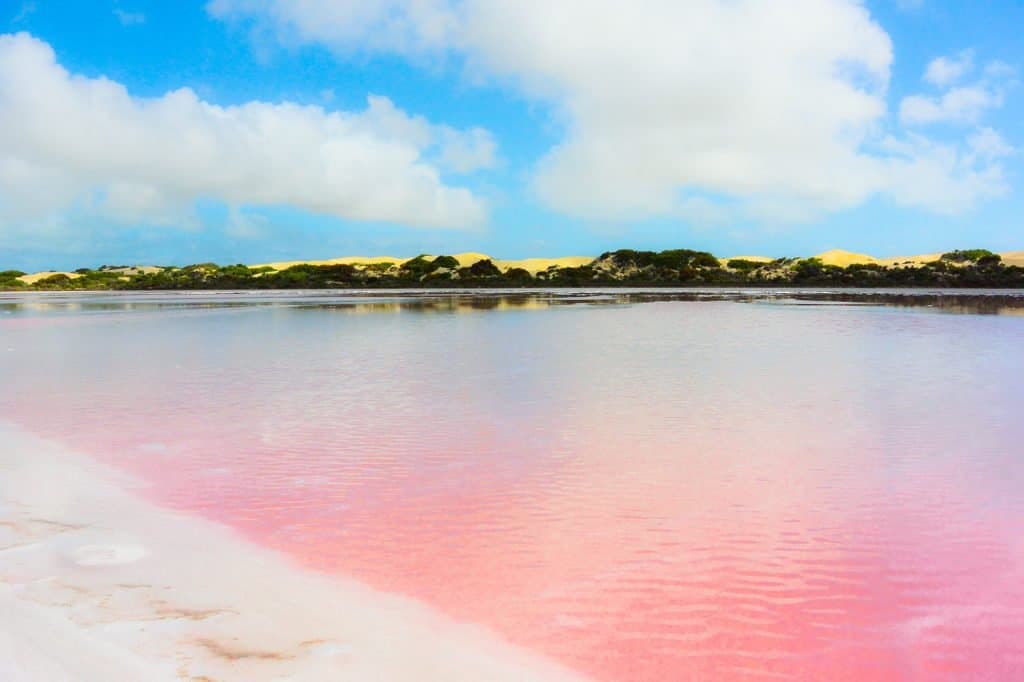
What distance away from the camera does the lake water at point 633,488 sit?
2855 millimetres

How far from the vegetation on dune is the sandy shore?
58126 mm

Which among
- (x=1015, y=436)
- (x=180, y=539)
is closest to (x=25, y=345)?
(x=180, y=539)

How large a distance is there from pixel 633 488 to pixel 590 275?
62574 millimetres

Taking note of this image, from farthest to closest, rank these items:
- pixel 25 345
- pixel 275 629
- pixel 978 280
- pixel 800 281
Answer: pixel 800 281, pixel 978 280, pixel 25 345, pixel 275 629

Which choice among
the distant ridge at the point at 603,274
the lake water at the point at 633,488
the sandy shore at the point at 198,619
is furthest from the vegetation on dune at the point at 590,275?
the sandy shore at the point at 198,619

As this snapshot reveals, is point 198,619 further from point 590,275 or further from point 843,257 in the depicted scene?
point 843,257

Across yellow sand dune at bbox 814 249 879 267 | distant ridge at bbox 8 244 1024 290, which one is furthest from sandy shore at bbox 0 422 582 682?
yellow sand dune at bbox 814 249 879 267

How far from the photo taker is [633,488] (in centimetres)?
455

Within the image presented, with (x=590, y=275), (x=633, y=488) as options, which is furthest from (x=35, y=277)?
(x=633, y=488)

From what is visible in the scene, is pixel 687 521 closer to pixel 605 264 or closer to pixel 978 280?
pixel 978 280

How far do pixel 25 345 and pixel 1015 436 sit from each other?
14.9m

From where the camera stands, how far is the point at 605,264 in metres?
69.0

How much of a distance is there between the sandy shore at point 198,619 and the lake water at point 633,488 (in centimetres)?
19

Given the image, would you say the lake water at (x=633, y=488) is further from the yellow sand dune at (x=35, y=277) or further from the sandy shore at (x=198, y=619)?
the yellow sand dune at (x=35, y=277)
